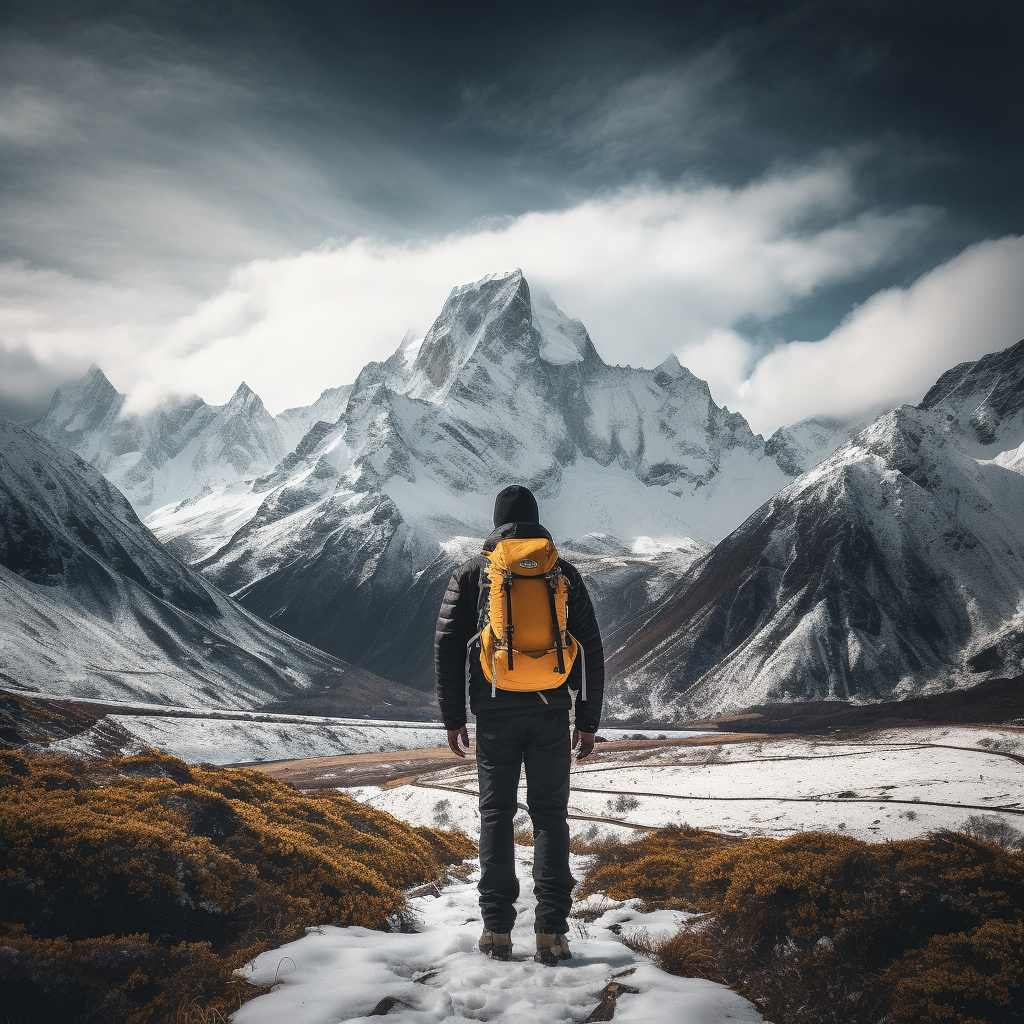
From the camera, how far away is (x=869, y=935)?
5992mm

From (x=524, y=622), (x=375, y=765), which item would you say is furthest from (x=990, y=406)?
(x=524, y=622)

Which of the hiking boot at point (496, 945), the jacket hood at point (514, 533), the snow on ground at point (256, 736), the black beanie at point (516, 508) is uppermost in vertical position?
the black beanie at point (516, 508)

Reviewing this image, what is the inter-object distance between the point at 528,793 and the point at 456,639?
1.76 m

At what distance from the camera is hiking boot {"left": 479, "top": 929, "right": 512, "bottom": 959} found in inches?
266

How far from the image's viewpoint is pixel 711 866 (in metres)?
8.74

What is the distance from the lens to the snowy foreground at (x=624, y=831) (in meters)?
5.50

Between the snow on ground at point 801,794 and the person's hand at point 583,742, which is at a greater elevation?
the person's hand at point 583,742

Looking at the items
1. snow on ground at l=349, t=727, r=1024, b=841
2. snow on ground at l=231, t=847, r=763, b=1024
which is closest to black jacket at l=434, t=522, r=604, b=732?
snow on ground at l=231, t=847, r=763, b=1024

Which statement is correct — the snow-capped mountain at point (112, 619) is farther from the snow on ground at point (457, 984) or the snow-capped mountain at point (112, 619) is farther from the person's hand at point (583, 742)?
the person's hand at point (583, 742)

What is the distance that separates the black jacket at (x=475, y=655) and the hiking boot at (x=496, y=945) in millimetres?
2032

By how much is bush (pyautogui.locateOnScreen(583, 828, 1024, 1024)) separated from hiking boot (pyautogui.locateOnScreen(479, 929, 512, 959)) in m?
1.39

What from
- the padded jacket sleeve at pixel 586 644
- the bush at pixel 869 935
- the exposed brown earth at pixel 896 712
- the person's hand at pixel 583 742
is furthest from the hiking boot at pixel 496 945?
the exposed brown earth at pixel 896 712

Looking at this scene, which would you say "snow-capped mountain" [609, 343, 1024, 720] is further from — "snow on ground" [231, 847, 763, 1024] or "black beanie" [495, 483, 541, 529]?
"black beanie" [495, 483, 541, 529]

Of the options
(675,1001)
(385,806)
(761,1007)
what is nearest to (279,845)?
(675,1001)
